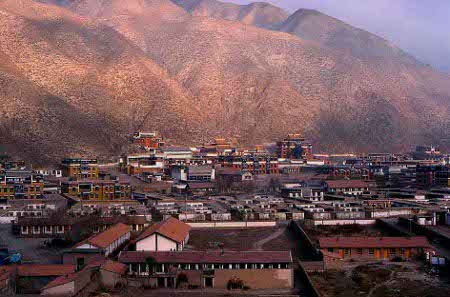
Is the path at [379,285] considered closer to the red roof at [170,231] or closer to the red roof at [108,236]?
the red roof at [170,231]

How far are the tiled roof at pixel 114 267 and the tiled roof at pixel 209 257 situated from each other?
508 mm

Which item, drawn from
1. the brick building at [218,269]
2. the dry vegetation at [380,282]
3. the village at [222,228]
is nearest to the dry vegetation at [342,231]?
the village at [222,228]

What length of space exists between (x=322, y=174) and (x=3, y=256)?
128 feet

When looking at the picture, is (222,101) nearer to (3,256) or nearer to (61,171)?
(61,171)

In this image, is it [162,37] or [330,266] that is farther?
[162,37]

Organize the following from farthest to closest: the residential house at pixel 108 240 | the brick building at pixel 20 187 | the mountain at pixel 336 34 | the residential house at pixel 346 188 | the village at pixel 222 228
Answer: the mountain at pixel 336 34 → the residential house at pixel 346 188 → the brick building at pixel 20 187 → the residential house at pixel 108 240 → the village at pixel 222 228

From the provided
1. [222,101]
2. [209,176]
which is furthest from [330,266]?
[222,101]

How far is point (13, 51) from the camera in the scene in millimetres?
84688

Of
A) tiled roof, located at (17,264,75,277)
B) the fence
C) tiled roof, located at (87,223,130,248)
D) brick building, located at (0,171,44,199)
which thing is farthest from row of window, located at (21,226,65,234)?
brick building, located at (0,171,44,199)

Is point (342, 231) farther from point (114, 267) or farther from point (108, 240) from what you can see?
point (114, 267)

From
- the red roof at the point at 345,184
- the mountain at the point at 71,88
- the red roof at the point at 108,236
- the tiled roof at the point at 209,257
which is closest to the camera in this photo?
the tiled roof at the point at 209,257

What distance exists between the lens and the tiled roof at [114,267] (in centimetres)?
2257

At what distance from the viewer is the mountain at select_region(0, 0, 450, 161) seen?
72.4 meters

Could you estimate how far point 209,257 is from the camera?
24.0 m
